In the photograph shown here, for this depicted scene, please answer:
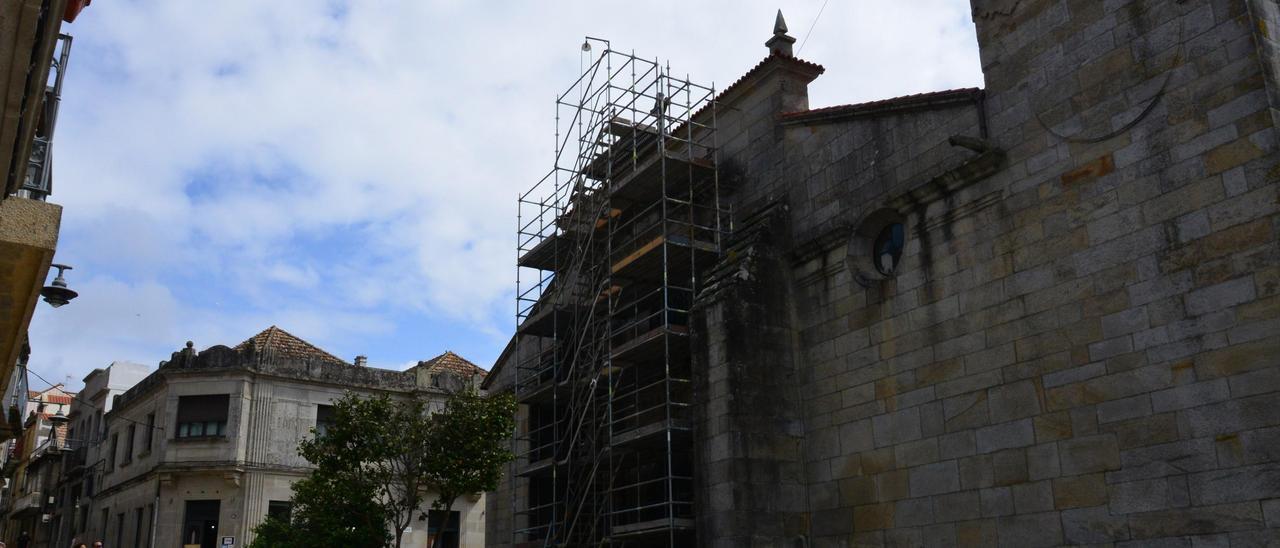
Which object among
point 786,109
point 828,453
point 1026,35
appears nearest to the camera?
point 1026,35

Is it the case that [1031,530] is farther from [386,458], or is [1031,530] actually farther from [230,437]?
[230,437]

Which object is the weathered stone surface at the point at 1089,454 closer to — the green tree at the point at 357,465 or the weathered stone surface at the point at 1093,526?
the weathered stone surface at the point at 1093,526

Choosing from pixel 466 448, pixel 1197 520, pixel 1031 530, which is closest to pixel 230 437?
pixel 466 448

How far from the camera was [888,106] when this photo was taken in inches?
645

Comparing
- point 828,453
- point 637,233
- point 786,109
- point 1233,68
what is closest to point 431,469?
point 637,233

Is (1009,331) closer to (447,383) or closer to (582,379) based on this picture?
(582,379)

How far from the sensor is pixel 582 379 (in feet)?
67.4

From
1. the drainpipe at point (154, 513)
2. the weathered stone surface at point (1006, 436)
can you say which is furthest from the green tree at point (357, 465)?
the drainpipe at point (154, 513)

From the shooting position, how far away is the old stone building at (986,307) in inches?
458

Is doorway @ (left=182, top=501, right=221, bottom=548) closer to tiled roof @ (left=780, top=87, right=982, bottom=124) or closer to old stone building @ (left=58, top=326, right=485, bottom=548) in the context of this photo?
old stone building @ (left=58, top=326, right=485, bottom=548)

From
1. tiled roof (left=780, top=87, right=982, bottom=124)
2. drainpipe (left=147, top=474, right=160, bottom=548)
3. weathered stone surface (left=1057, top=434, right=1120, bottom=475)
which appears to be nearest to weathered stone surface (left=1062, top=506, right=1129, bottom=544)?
weathered stone surface (left=1057, top=434, right=1120, bottom=475)

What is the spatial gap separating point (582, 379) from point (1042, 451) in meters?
9.61

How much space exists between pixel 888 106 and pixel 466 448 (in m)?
10.0

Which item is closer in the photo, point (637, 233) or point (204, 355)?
A: point (637, 233)
